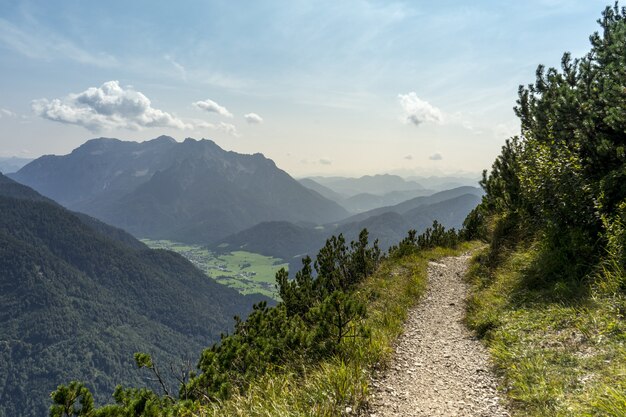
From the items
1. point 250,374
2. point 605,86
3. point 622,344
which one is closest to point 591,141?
point 605,86

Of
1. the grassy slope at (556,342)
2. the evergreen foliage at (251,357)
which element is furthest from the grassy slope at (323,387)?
the grassy slope at (556,342)

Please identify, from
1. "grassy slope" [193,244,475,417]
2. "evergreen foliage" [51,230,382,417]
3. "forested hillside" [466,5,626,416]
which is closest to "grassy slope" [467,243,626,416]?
"forested hillside" [466,5,626,416]

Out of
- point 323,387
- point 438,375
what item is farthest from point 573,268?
point 323,387

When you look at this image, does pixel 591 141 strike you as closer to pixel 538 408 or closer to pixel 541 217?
pixel 541 217

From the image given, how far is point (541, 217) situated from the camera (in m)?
12.0

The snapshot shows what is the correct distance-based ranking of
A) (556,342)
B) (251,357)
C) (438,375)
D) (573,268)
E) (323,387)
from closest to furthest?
(323,387) → (556,342) → (438,375) → (251,357) → (573,268)

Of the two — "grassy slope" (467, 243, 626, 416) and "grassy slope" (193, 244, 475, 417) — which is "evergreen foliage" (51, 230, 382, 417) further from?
"grassy slope" (467, 243, 626, 416)

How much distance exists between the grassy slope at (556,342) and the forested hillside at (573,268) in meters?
0.02

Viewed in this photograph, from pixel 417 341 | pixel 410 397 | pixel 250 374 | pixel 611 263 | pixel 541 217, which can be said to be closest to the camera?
pixel 410 397

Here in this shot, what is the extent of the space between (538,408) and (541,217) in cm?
871

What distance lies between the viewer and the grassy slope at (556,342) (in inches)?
203

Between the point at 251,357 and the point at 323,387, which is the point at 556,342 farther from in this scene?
the point at 251,357

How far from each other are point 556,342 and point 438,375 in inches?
101

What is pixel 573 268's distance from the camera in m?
9.62
